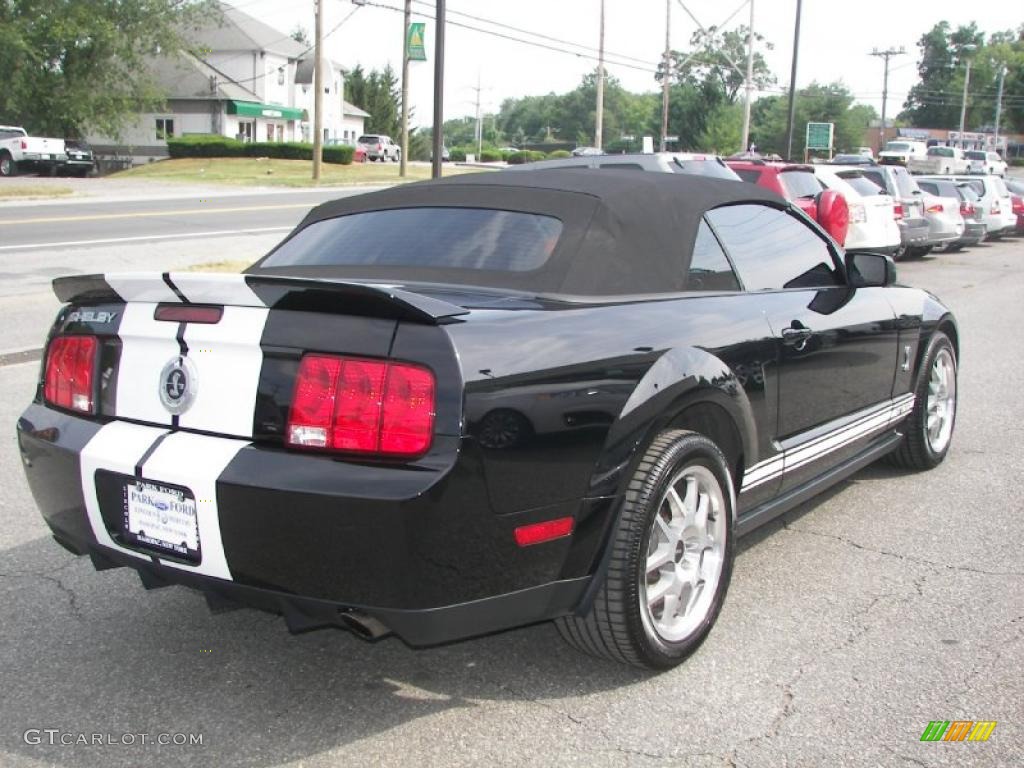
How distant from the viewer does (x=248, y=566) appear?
277cm

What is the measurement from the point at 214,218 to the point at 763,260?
1996 centimetres

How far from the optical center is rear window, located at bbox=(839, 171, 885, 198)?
52.6ft

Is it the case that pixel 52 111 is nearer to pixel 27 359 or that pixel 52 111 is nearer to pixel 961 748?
pixel 27 359

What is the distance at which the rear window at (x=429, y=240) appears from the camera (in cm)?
359

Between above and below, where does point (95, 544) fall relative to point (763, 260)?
below

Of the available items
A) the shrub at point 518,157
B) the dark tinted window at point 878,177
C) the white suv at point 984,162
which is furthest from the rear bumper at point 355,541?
the shrub at point 518,157

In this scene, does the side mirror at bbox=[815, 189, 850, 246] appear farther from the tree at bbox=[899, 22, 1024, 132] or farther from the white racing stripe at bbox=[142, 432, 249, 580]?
the tree at bbox=[899, 22, 1024, 132]

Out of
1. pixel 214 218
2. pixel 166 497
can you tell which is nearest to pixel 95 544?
pixel 166 497

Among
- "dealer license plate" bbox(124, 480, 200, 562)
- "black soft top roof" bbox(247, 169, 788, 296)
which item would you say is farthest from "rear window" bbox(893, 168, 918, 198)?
"dealer license plate" bbox(124, 480, 200, 562)

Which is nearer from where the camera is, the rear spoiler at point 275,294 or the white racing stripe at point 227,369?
the rear spoiler at point 275,294

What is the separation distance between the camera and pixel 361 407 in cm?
267

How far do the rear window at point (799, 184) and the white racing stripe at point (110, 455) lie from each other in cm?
1298

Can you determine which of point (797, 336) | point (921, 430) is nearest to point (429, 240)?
point (797, 336)

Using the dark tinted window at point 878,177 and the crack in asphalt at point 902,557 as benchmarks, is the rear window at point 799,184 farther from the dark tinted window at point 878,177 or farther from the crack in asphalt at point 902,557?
the crack in asphalt at point 902,557
